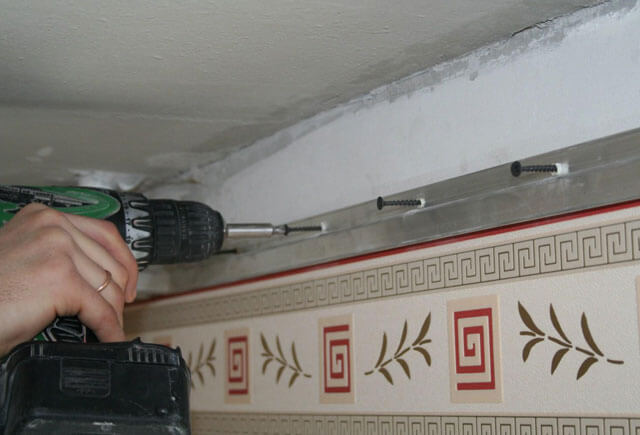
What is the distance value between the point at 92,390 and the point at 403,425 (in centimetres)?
54

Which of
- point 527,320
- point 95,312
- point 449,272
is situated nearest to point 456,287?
point 449,272

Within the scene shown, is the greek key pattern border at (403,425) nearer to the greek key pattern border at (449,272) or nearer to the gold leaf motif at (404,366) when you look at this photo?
the gold leaf motif at (404,366)

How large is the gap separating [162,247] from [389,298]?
13.6 inches

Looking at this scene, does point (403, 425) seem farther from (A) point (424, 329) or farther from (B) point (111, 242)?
(B) point (111, 242)

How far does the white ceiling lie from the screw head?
18cm

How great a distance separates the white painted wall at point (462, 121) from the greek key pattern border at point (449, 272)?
111mm

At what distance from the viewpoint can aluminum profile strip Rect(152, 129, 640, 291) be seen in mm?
1049

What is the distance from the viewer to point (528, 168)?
111 centimetres

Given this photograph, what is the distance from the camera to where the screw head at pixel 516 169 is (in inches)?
44.1

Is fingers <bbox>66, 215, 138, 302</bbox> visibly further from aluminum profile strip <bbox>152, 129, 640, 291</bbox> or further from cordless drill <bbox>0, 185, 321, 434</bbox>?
aluminum profile strip <bbox>152, 129, 640, 291</bbox>

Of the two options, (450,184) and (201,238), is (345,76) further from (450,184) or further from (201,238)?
(201,238)

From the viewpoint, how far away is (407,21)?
1.16 m

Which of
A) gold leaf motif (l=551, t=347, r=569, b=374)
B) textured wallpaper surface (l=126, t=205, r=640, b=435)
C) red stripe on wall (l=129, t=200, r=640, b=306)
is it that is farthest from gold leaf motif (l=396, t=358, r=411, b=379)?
gold leaf motif (l=551, t=347, r=569, b=374)

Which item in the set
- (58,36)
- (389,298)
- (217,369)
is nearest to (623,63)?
(389,298)
